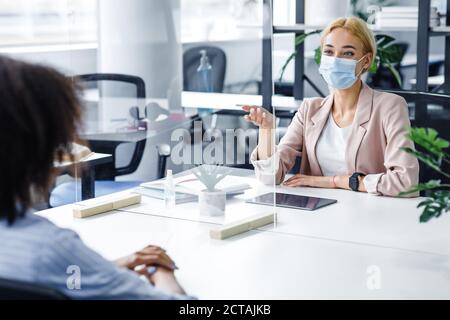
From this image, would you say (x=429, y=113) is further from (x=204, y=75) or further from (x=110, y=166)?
(x=110, y=166)

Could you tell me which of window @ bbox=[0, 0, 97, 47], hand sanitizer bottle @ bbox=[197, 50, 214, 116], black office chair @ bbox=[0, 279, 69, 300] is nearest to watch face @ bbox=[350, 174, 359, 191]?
hand sanitizer bottle @ bbox=[197, 50, 214, 116]

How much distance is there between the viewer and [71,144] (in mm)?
1309

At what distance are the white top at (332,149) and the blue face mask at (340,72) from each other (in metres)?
0.14

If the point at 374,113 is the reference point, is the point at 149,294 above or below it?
below

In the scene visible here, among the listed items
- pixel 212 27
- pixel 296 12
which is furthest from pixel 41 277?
pixel 296 12

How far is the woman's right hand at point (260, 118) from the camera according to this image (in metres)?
2.39

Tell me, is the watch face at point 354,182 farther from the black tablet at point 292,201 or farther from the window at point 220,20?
the window at point 220,20

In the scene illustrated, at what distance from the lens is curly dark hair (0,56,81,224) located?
47.7 inches

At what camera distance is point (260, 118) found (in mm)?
2389

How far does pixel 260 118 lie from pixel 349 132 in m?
0.53

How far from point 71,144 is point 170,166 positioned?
4.01ft

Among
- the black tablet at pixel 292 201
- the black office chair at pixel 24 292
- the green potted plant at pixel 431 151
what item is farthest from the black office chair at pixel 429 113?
the black office chair at pixel 24 292

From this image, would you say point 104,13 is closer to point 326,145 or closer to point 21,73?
point 326,145

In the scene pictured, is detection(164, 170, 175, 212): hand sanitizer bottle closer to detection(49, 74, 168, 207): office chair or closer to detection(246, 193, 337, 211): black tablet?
detection(49, 74, 168, 207): office chair
